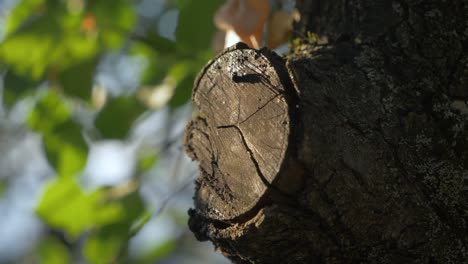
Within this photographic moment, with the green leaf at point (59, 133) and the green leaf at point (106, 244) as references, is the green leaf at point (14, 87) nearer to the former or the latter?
the green leaf at point (59, 133)

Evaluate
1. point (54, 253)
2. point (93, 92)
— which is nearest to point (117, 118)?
point (93, 92)

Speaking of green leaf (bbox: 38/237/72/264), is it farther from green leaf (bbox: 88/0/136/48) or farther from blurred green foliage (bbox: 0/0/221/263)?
green leaf (bbox: 88/0/136/48)

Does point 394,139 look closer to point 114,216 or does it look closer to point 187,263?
point 114,216

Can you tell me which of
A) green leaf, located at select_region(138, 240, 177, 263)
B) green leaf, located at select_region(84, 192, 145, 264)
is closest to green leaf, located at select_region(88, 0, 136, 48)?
Result: green leaf, located at select_region(84, 192, 145, 264)

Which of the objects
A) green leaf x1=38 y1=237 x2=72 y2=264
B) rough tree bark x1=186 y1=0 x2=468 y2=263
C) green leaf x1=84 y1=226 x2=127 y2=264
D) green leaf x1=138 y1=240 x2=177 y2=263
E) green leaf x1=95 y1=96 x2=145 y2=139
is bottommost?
rough tree bark x1=186 y1=0 x2=468 y2=263

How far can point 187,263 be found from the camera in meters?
8.20

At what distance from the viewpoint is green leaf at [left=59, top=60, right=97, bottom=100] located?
1.94 metres

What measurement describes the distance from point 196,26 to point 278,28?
0.21 m

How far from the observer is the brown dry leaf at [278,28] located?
5.23ft

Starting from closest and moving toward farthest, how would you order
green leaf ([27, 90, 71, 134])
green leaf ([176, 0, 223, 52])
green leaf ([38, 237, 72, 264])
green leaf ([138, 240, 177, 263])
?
green leaf ([176, 0, 223, 52]) < green leaf ([27, 90, 71, 134]) < green leaf ([138, 240, 177, 263]) < green leaf ([38, 237, 72, 264])

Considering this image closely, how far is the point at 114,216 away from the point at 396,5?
98cm

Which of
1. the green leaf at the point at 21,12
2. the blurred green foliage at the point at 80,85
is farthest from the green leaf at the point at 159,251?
the green leaf at the point at 21,12

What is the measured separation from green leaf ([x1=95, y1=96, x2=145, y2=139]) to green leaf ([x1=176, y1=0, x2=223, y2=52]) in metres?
0.30

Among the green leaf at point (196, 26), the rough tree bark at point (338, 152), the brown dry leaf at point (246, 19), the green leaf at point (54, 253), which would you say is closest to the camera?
the rough tree bark at point (338, 152)
